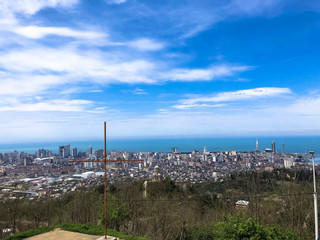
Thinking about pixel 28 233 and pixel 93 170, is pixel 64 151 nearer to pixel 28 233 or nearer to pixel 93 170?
pixel 93 170

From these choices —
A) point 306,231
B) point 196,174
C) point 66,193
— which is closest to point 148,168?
point 196,174

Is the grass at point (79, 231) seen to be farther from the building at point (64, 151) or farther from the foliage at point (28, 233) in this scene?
the building at point (64, 151)

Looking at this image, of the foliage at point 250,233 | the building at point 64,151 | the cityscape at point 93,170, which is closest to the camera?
the foliage at point 250,233

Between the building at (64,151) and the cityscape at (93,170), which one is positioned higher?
the building at (64,151)

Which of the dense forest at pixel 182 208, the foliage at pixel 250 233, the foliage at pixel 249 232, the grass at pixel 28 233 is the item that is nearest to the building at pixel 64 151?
the dense forest at pixel 182 208

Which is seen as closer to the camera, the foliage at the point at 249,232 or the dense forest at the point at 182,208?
the foliage at the point at 249,232

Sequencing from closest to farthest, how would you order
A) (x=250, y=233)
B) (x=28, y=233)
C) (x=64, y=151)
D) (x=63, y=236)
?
(x=250, y=233) < (x=63, y=236) < (x=28, y=233) < (x=64, y=151)

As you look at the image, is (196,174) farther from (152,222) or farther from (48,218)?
(48,218)

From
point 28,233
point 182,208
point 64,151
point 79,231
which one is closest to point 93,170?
point 64,151

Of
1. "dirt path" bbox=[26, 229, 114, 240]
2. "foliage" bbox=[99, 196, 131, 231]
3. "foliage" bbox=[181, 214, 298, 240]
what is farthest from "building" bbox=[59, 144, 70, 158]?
"foliage" bbox=[181, 214, 298, 240]

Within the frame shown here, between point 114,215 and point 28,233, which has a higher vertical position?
point 28,233

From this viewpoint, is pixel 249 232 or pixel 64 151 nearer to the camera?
pixel 249 232
